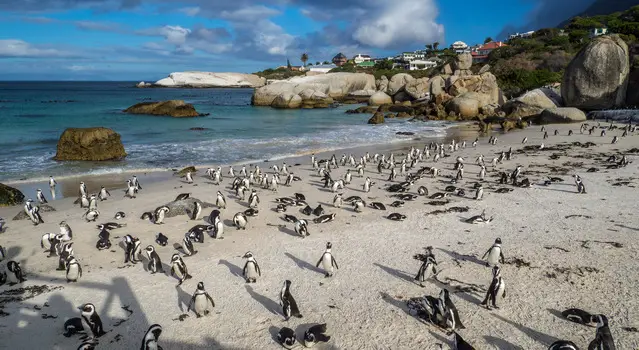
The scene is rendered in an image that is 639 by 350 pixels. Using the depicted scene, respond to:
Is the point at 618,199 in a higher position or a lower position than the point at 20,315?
higher

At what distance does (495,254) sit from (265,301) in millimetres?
5106

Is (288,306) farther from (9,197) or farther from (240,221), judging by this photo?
(9,197)

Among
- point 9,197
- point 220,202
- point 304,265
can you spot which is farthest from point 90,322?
point 9,197

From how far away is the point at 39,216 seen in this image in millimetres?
12891

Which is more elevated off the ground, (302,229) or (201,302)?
(302,229)

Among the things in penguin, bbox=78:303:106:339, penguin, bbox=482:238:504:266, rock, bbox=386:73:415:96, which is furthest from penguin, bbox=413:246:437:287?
rock, bbox=386:73:415:96

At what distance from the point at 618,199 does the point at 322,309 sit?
11.3 m

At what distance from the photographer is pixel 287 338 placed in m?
6.73

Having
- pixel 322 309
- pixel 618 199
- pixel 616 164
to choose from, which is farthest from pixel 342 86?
pixel 322 309

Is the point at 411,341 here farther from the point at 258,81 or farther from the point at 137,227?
the point at 258,81

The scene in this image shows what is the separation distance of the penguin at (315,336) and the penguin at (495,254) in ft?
14.5

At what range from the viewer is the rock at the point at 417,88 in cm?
6297

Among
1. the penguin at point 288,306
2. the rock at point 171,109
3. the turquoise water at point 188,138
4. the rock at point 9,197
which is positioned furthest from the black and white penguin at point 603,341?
the rock at point 171,109

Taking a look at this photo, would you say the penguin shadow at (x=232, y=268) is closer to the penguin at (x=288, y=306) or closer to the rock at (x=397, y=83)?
the penguin at (x=288, y=306)
